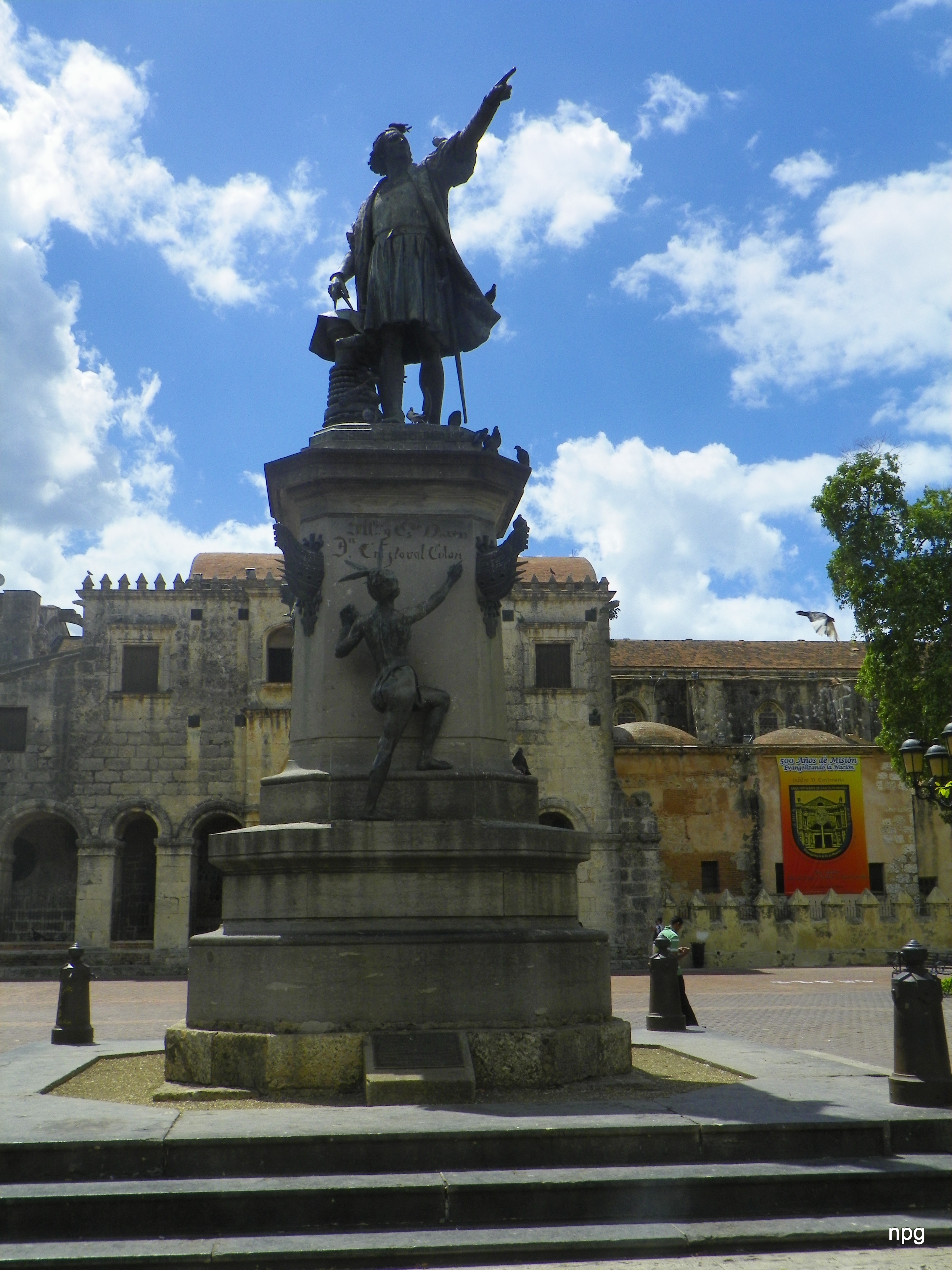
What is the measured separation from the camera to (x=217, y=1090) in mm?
6840

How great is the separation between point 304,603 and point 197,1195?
406 cm

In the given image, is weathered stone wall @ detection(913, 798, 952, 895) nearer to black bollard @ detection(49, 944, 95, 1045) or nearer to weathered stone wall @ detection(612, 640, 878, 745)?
weathered stone wall @ detection(612, 640, 878, 745)

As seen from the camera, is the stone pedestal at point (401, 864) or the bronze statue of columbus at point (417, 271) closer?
the stone pedestal at point (401, 864)

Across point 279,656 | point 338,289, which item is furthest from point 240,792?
point 338,289

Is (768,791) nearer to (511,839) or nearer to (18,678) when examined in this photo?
(18,678)

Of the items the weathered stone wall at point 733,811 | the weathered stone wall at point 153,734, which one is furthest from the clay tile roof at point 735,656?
the weathered stone wall at point 153,734

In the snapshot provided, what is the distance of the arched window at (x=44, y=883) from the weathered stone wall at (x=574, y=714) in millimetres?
12731

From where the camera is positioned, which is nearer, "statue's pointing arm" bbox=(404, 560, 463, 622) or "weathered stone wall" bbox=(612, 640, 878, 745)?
"statue's pointing arm" bbox=(404, 560, 463, 622)

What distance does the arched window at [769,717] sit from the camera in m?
45.3

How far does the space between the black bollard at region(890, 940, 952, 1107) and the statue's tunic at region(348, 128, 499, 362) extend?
5339mm

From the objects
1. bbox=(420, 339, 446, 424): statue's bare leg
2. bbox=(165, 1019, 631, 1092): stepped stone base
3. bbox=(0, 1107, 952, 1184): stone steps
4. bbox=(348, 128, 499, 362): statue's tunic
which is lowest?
bbox=(0, 1107, 952, 1184): stone steps

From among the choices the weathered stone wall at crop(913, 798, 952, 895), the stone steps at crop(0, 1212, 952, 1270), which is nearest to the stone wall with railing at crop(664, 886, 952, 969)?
the weathered stone wall at crop(913, 798, 952, 895)

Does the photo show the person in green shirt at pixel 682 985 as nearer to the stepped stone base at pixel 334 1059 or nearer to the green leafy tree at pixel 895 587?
the stepped stone base at pixel 334 1059

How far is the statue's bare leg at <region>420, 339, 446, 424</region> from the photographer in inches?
364
